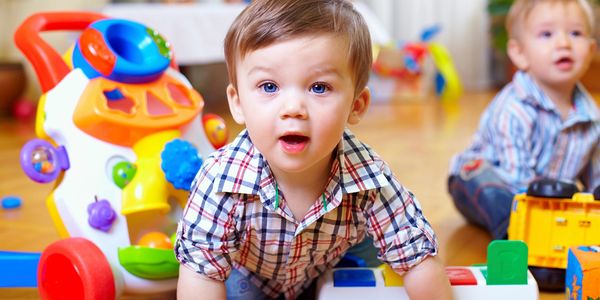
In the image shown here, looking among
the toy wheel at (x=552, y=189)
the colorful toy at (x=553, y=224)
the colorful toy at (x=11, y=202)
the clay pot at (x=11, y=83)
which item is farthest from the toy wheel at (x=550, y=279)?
the clay pot at (x=11, y=83)

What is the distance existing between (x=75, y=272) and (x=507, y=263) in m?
0.50

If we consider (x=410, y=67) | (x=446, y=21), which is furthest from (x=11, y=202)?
(x=446, y=21)

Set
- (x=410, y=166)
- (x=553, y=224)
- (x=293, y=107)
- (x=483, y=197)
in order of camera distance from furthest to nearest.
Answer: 1. (x=410, y=166)
2. (x=483, y=197)
3. (x=553, y=224)
4. (x=293, y=107)

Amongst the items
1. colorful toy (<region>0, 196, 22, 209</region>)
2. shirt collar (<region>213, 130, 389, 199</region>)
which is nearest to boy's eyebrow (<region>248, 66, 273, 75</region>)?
shirt collar (<region>213, 130, 389, 199</region>)

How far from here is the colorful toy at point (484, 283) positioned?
2.80 ft

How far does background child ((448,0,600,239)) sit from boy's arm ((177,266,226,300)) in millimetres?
576

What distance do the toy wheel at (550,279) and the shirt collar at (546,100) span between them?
35 cm

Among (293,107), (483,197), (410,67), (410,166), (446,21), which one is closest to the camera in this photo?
(293,107)

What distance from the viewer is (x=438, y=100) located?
341cm

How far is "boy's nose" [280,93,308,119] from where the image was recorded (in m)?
0.71

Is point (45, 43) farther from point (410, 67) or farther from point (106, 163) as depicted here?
point (410, 67)

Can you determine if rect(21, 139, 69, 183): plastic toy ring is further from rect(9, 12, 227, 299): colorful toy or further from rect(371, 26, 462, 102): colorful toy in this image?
rect(371, 26, 462, 102): colorful toy

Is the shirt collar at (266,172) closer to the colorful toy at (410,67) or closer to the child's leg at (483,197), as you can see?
the child's leg at (483,197)

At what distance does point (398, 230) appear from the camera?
815 mm
